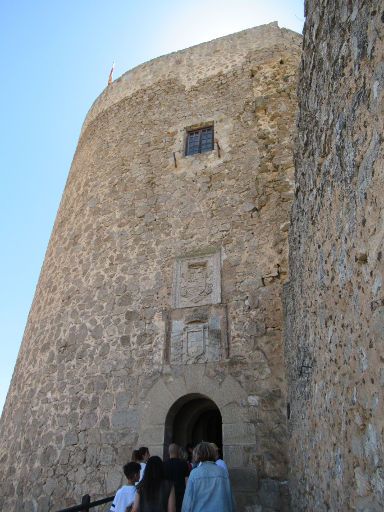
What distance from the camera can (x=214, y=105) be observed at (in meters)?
8.18

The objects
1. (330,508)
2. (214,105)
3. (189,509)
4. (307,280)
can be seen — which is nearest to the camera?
(330,508)

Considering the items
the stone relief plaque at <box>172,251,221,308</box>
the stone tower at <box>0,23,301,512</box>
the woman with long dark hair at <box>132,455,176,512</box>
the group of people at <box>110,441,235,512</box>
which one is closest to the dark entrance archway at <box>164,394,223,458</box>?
the stone tower at <box>0,23,301,512</box>

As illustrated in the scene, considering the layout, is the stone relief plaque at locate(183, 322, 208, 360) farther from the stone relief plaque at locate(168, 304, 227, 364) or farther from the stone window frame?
the stone window frame

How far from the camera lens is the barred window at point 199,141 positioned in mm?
7848

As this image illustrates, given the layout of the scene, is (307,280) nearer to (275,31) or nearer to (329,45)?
(329,45)

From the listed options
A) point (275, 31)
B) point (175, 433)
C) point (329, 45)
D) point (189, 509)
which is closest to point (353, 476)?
point (189, 509)

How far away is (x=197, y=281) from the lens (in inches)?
252

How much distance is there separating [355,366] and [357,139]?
44.4 inches

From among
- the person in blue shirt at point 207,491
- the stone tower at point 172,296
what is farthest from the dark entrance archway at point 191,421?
the person in blue shirt at point 207,491

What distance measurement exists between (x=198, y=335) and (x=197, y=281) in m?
0.82

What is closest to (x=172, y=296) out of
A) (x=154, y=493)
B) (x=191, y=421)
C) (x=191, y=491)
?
(x=191, y=421)

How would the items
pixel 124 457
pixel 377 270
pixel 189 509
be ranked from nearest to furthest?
pixel 377 270 < pixel 189 509 < pixel 124 457

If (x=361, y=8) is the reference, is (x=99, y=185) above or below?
above

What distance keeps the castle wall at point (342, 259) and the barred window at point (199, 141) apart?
3976 mm
